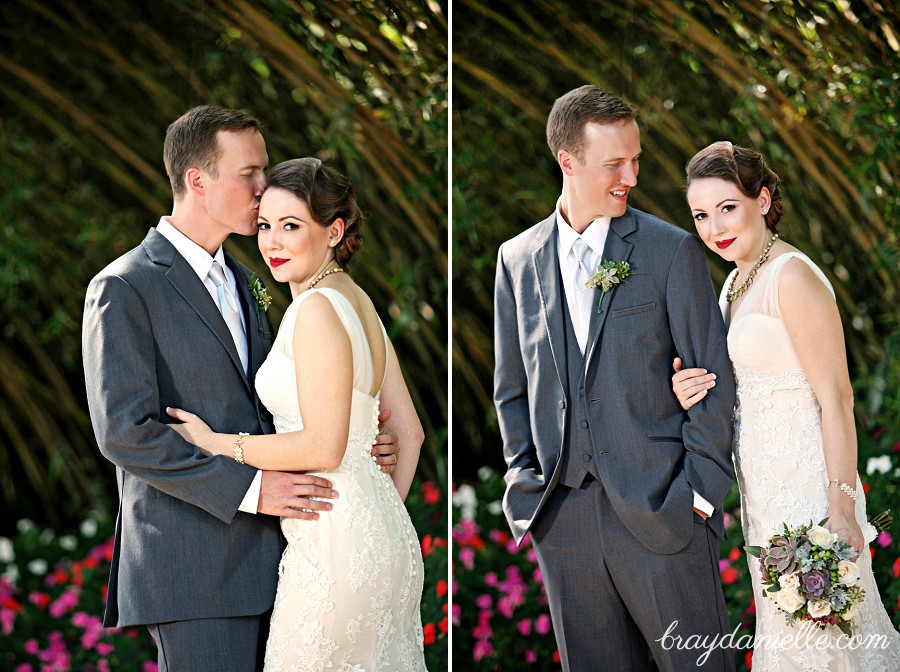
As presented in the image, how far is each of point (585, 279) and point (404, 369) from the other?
3.50 feet

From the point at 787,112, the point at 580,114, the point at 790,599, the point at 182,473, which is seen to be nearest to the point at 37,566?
the point at 182,473

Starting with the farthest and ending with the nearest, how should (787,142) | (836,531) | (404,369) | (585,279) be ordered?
(404,369), (787,142), (585,279), (836,531)

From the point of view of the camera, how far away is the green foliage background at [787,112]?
3.66 m

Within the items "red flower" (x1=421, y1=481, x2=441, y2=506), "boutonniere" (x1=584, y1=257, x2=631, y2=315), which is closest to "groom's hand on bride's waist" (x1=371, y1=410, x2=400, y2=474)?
"boutonniere" (x1=584, y1=257, x2=631, y2=315)

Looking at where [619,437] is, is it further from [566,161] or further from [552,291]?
[566,161]

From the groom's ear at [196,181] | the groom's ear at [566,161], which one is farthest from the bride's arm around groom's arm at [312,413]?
the groom's ear at [566,161]

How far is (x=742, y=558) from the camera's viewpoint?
3.82 meters

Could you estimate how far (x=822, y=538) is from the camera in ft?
10.3

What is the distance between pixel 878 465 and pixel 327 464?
1932 mm

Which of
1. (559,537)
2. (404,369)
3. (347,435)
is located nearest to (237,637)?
(347,435)

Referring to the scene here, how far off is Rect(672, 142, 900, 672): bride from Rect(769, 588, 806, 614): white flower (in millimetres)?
100

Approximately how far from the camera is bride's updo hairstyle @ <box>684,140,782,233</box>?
3.46 meters

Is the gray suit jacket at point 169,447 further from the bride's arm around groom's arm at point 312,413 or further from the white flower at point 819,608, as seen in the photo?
the white flower at point 819,608

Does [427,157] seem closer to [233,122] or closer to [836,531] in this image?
[233,122]
